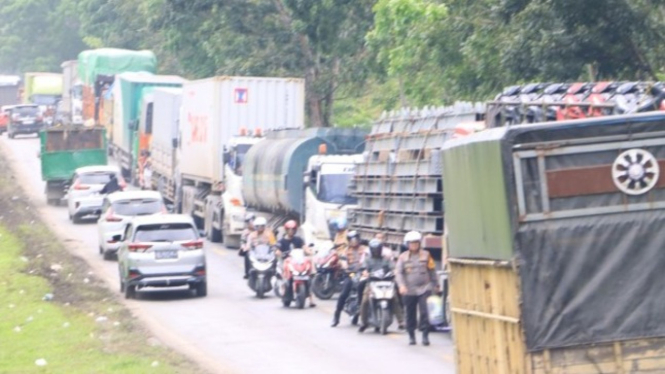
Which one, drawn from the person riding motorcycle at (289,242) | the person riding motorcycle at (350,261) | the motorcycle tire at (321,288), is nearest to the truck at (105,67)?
the person riding motorcycle at (289,242)

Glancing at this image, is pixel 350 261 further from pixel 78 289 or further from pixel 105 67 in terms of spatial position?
pixel 105 67

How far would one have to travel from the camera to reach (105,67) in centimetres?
5806

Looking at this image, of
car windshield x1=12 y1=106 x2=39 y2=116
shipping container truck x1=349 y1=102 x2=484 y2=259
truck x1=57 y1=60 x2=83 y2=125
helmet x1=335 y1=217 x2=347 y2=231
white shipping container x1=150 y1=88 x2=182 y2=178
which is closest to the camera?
shipping container truck x1=349 y1=102 x2=484 y2=259

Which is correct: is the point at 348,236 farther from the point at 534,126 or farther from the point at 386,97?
the point at 386,97

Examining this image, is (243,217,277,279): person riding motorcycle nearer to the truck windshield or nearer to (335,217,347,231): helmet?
(335,217,347,231): helmet

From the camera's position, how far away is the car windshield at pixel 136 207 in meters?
31.8

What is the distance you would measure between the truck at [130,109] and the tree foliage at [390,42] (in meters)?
1.99

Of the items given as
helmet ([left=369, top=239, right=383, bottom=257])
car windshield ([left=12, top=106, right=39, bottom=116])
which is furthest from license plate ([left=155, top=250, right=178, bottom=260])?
car windshield ([left=12, top=106, right=39, bottom=116])

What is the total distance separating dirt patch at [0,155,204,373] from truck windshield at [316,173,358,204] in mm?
4638

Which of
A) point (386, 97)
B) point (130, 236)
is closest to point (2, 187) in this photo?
point (386, 97)

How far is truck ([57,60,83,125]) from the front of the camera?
212ft

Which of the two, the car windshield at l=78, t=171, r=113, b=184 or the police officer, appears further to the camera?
the car windshield at l=78, t=171, r=113, b=184

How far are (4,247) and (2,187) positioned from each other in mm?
15955

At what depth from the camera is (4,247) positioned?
108 ft
